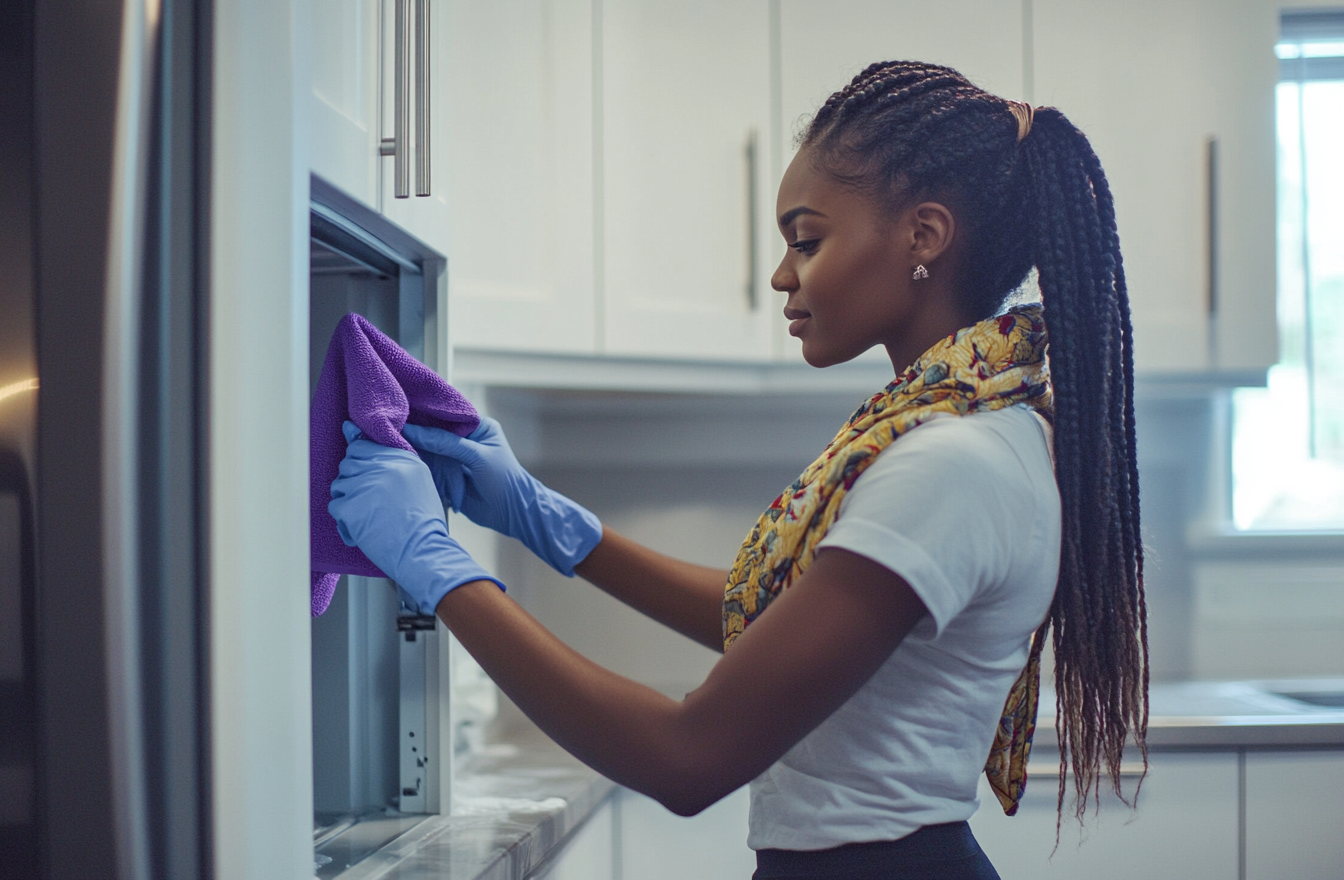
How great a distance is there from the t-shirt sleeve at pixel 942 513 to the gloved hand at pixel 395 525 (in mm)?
279

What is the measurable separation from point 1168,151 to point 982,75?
13.8 inches

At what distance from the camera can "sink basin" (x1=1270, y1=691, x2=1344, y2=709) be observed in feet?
6.09

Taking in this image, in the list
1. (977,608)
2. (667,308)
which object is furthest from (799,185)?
(667,308)

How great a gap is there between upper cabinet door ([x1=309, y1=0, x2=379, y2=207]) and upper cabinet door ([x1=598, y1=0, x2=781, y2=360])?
78cm

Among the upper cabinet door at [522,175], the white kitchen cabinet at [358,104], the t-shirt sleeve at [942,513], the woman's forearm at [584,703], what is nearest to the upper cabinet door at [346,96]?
the white kitchen cabinet at [358,104]

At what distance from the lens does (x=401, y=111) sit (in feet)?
2.45

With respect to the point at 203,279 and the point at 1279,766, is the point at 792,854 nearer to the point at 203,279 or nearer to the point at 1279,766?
the point at 203,279

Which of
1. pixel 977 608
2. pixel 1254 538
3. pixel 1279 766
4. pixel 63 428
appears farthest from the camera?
pixel 1254 538

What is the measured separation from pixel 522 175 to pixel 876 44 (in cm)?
67

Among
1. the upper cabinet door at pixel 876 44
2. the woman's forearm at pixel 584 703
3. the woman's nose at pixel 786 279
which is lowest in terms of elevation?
the woman's forearm at pixel 584 703

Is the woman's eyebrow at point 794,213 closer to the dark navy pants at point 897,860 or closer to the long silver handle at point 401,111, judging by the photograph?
the long silver handle at point 401,111

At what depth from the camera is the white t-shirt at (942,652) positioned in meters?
0.63

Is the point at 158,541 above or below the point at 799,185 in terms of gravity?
below

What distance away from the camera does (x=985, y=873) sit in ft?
2.47
